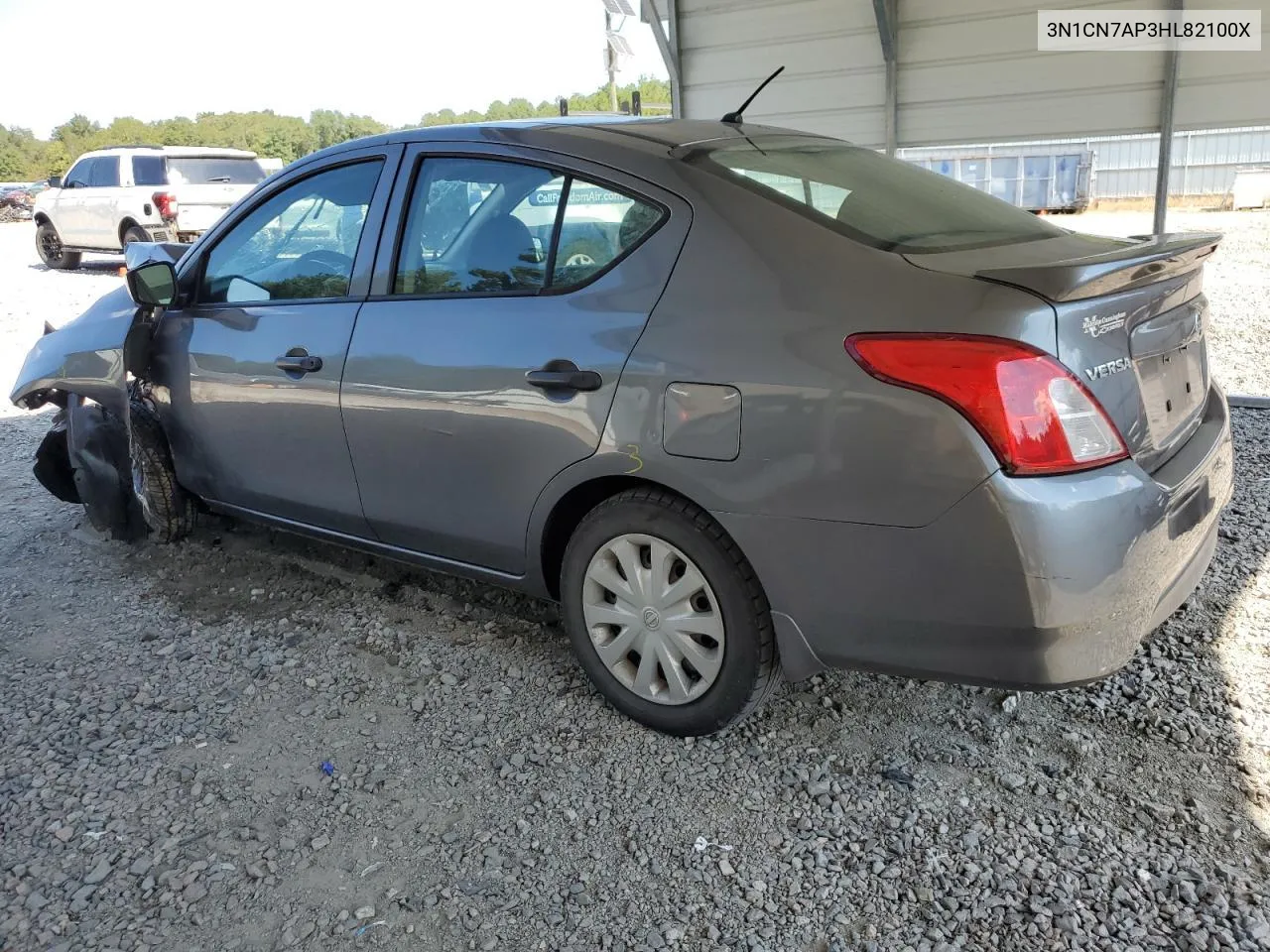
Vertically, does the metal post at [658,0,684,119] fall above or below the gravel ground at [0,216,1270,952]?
above

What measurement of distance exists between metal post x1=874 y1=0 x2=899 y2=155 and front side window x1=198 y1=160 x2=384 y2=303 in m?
4.51

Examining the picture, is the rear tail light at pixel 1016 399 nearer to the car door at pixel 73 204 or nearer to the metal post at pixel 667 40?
the metal post at pixel 667 40

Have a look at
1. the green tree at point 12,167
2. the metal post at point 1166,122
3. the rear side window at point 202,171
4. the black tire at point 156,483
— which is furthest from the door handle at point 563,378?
the green tree at point 12,167

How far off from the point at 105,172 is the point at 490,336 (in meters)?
16.7

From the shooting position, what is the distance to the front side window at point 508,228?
2.74 m

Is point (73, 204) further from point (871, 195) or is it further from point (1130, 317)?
point (1130, 317)

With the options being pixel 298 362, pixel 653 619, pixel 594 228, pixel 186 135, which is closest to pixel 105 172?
pixel 298 362

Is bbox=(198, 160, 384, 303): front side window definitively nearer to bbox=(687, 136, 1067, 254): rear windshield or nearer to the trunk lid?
bbox=(687, 136, 1067, 254): rear windshield

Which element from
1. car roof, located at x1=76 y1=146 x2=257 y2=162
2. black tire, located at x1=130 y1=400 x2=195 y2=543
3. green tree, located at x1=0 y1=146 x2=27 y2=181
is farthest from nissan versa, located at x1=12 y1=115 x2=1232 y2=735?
green tree, located at x1=0 y1=146 x2=27 y2=181

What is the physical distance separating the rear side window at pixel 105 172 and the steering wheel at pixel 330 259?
15104mm

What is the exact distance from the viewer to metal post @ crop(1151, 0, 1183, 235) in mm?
5941

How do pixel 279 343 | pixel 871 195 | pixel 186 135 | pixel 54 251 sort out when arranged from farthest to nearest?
pixel 186 135 → pixel 54 251 → pixel 279 343 → pixel 871 195

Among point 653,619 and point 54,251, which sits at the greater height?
point 54,251

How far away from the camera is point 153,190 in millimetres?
15703
